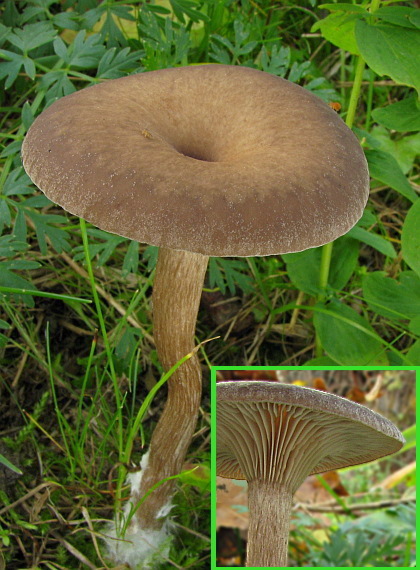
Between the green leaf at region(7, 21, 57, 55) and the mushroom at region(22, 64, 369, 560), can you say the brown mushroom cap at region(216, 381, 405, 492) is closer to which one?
the mushroom at region(22, 64, 369, 560)

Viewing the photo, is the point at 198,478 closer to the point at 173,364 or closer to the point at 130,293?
the point at 173,364

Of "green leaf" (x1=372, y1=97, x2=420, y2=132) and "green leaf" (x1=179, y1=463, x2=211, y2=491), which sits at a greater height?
"green leaf" (x1=372, y1=97, x2=420, y2=132)

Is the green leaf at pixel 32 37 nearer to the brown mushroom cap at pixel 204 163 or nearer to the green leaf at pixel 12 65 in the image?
the green leaf at pixel 12 65

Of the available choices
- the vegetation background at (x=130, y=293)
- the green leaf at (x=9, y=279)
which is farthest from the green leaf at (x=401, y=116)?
the green leaf at (x=9, y=279)

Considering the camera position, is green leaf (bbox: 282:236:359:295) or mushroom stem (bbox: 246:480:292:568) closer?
mushroom stem (bbox: 246:480:292:568)

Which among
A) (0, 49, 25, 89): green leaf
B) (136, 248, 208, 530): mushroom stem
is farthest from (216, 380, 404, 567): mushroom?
(0, 49, 25, 89): green leaf

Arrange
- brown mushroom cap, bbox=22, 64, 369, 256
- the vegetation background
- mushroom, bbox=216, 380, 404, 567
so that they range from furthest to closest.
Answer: the vegetation background, mushroom, bbox=216, 380, 404, 567, brown mushroom cap, bbox=22, 64, 369, 256

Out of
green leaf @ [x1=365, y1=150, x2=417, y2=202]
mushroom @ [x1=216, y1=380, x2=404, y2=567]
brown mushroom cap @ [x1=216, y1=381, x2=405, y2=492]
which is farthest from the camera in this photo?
green leaf @ [x1=365, y1=150, x2=417, y2=202]
